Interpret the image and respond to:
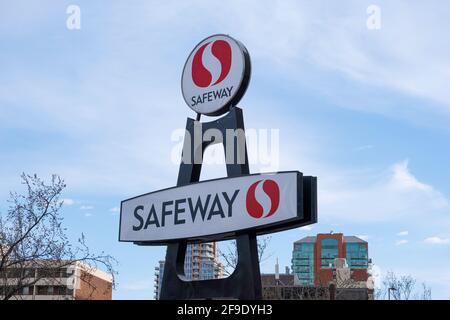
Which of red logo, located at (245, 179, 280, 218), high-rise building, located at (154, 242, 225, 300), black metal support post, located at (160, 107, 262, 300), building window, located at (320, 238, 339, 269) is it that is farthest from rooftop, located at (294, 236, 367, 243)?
red logo, located at (245, 179, 280, 218)

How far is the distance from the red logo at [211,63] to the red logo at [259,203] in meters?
2.83

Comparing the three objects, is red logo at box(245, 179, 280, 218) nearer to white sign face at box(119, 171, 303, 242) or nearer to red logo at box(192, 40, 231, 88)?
white sign face at box(119, 171, 303, 242)

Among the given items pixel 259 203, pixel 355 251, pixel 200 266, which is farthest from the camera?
pixel 355 251

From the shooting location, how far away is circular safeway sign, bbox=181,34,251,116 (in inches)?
542

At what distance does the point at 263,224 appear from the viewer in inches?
490

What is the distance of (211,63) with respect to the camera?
14.5 meters

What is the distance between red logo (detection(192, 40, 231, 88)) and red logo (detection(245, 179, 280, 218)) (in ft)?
9.28

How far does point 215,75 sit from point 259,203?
132 inches

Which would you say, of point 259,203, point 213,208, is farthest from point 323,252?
point 259,203

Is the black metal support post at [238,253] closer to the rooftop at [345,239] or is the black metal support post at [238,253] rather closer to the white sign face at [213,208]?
the white sign face at [213,208]

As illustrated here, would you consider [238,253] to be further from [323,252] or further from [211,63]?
[323,252]

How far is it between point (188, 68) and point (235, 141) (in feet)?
8.93
